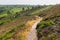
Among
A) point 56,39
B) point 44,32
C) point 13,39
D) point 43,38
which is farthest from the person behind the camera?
point 13,39

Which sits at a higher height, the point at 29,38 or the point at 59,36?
the point at 59,36

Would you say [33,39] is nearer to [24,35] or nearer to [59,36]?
[24,35]

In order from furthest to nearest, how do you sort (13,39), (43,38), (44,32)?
1. (13,39)
2. (44,32)
3. (43,38)

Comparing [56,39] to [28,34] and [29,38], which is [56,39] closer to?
[29,38]

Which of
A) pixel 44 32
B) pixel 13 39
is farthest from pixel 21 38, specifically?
pixel 44 32

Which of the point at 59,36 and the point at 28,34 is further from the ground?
the point at 59,36

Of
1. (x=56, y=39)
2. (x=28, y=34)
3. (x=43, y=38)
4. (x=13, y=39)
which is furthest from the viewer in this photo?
(x=28, y=34)

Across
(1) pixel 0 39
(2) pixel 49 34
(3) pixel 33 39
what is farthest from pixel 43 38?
(1) pixel 0 39

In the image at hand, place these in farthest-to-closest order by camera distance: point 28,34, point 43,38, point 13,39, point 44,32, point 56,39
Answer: point 28,34, point 13,39, point 44,32, point 43,38, point 56,39

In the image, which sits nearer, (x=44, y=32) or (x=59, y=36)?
(x=59, y=36)
